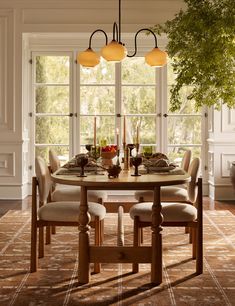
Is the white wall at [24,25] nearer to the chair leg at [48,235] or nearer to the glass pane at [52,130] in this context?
the glass pane at [52,130]

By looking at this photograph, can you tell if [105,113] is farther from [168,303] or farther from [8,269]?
[168,303]

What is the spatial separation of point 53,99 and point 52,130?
451mm

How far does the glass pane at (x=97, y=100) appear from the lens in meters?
7.86

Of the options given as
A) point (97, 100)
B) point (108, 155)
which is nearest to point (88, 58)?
point (108, 155)

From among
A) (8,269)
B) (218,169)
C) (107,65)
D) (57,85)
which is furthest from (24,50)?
(8,269)

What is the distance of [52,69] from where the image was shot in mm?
7848

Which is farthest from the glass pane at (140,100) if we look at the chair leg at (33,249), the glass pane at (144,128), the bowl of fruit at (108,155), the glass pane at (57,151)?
the chair leg at (33,249)

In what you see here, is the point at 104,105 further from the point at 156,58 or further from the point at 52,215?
the point at 52,215

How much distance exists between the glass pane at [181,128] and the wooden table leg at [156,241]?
4.50 metres

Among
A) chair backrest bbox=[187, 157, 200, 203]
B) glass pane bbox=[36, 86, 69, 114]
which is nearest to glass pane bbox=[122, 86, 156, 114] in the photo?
glass pane bbox=[36, 86, 69, 114]

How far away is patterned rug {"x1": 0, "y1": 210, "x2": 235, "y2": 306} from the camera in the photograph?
3.14m

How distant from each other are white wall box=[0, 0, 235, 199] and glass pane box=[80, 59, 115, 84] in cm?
67

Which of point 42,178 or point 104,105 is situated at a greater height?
point 104,105

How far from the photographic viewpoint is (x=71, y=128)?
783 cm
